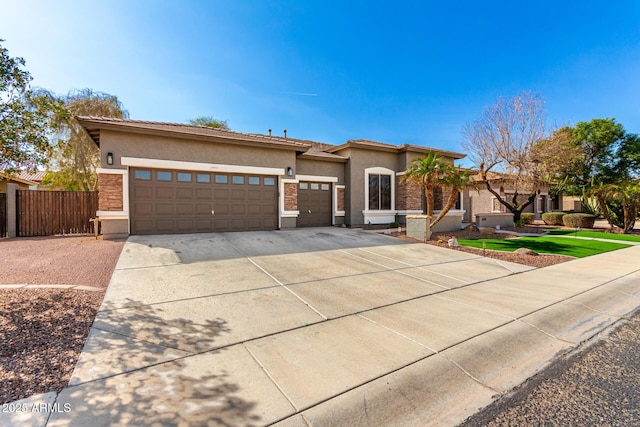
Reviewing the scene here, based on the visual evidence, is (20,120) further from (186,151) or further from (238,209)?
(238,209)

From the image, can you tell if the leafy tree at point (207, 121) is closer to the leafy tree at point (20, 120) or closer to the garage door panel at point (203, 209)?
the garage door panel at point (203, 209)

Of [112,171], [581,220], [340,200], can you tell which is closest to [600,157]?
[581,220]

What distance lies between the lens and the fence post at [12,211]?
10.5 meters

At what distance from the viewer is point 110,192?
33.4ft

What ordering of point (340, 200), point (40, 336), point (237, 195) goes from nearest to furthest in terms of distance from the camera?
point (40, 336) → point (237, 195) → point (340, 200)

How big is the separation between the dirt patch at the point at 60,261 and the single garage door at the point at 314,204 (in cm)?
777

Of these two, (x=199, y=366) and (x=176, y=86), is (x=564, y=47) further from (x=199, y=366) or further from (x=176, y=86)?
(x=199, y=366)

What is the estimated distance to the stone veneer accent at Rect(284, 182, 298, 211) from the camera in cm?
1316

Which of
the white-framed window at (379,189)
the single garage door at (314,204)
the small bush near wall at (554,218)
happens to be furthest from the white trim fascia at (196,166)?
the small bush near wall at (554,218)

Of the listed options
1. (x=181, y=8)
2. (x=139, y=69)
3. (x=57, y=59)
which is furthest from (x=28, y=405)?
(x=139, y=69)

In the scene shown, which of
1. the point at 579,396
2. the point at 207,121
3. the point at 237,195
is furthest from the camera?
the point at 207,121

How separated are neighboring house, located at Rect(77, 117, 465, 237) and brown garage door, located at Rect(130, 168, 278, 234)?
3 cm

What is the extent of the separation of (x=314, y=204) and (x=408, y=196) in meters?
5.42

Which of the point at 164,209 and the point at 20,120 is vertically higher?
the point at 20,120
